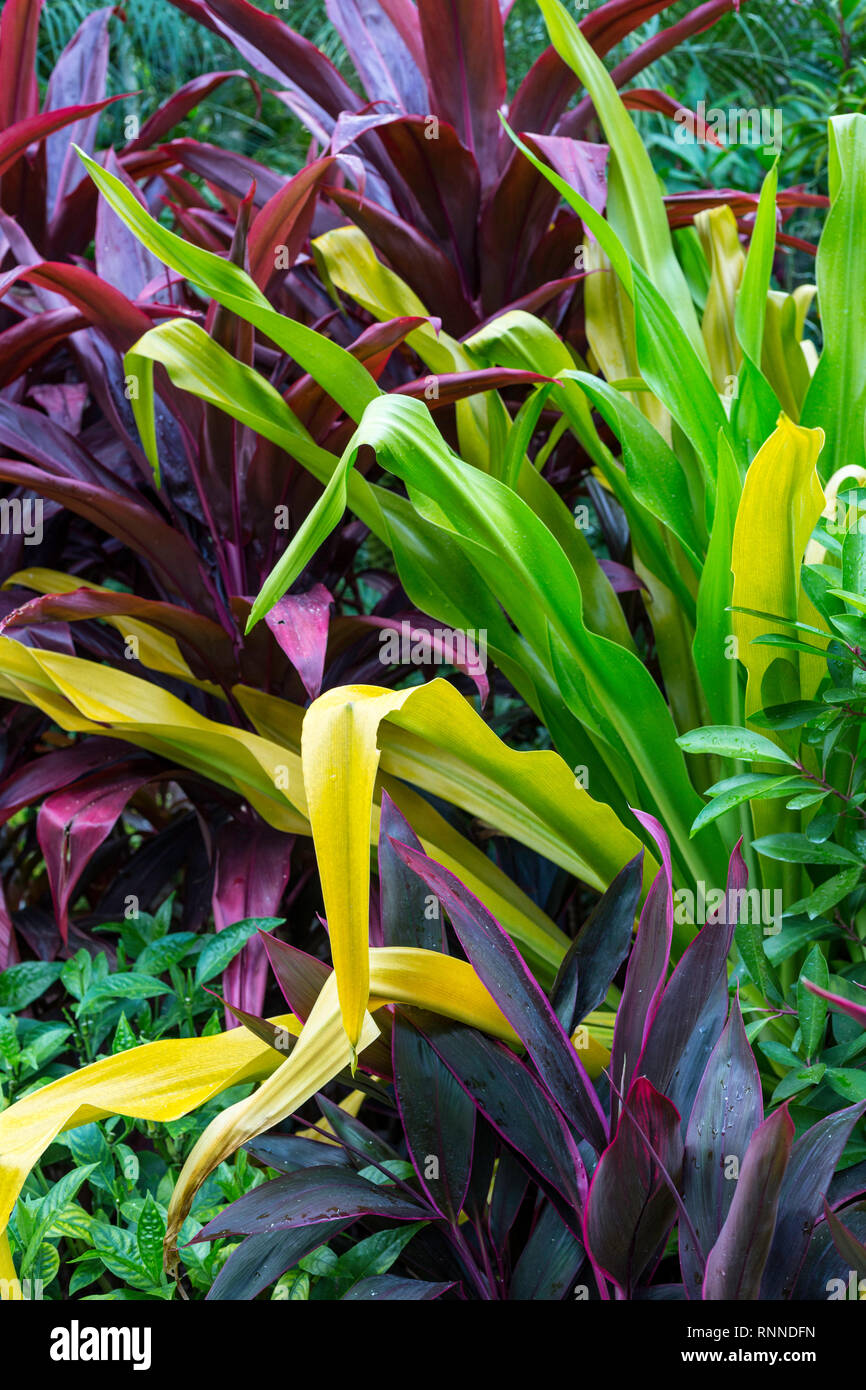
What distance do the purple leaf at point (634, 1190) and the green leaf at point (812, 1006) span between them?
0.14 meters

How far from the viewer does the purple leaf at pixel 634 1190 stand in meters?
0.56

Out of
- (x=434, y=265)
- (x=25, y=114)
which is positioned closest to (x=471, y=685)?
(x=434, y=265)

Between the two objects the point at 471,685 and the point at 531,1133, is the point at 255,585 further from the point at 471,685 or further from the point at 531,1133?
the point at 531,1133

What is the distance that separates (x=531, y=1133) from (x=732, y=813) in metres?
0.38

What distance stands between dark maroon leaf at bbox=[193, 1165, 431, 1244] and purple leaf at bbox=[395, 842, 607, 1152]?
0.39 ft

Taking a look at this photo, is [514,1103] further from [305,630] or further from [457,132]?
[457,132]

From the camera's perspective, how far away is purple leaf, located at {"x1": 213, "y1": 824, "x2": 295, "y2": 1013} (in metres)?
0.89

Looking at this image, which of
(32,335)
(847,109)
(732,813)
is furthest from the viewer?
(847,109)

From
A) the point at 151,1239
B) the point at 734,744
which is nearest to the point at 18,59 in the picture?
the point at 734,744

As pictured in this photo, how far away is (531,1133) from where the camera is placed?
0.66m

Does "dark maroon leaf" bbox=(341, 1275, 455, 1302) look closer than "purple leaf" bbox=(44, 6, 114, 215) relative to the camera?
Yes

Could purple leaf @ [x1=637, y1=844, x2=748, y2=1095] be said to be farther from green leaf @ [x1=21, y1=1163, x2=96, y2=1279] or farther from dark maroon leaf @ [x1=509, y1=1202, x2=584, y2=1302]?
green leaf @ [x1=21, y1=1163, x2=96, y2=1279]

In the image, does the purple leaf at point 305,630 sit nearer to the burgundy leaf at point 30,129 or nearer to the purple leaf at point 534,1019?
the purple leaf at point 534,1019

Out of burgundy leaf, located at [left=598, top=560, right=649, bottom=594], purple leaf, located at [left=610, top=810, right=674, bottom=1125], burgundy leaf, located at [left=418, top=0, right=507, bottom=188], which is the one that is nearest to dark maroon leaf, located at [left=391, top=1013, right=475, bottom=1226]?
purple leaf, located at [left=610, top=810, right=674, bottom=1125]
